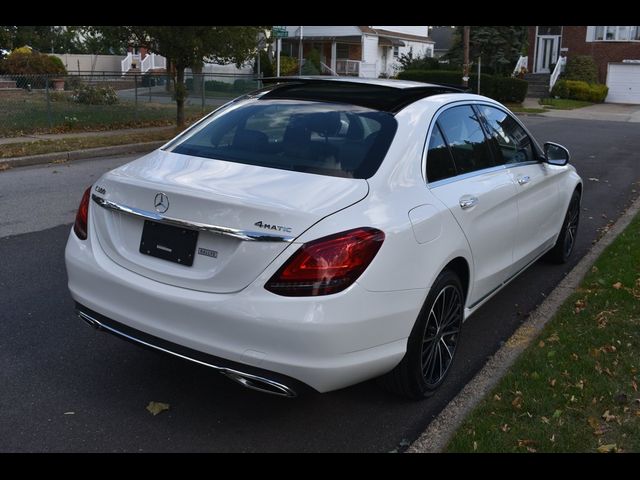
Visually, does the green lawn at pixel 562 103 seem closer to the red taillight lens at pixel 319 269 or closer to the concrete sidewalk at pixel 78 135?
the concrete sidewalk at pixel 78 135

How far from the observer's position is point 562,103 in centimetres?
3550

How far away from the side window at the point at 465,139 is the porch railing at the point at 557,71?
122 ft

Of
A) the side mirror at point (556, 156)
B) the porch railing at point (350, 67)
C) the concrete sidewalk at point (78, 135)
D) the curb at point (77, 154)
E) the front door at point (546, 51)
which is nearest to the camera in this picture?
the side mirror at point (556, 156)

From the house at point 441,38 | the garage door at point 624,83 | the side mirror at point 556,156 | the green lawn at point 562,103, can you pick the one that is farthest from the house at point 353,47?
the side mirror at point 556,156

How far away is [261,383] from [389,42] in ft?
165

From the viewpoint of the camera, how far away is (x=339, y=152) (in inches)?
149

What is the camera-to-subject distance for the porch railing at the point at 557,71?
39688 mm

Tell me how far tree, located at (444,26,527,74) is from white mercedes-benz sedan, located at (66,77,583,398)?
3959 centimetres

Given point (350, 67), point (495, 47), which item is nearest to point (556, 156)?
point (495, 47)

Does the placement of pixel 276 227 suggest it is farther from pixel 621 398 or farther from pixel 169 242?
pixel 621 398

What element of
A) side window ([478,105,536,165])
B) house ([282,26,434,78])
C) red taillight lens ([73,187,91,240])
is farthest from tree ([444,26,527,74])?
red taillight lens ([73,187,91,240])

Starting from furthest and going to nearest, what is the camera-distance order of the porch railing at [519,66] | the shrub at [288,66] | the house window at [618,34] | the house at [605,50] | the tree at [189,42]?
1. the house window at [618,34]
2. the shrub at [288,66]
3. the house at [605,50]
4. the porch railing at [519,66]
5. the tree at [189,42]

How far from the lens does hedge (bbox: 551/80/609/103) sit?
3866 cm
